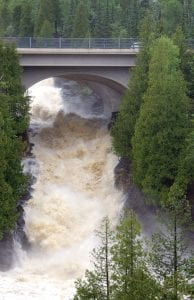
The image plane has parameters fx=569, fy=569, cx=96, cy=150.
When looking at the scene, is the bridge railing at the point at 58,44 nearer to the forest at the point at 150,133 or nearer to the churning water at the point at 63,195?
the forest at the point at 150,133

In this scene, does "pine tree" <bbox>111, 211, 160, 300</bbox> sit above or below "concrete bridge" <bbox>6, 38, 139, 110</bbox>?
below

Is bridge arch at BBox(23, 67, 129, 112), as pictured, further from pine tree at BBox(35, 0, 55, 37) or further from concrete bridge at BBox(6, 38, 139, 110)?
pine tree at BBox(35, 0, 55, 37)

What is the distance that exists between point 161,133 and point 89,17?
52.9 m

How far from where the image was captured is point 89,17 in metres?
93.1

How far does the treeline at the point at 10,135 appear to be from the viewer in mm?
40812

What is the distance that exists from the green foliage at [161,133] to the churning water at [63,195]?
5.18 metres

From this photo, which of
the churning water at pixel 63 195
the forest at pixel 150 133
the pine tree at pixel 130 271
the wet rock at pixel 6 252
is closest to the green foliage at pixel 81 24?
the churning water at pixel 63 195

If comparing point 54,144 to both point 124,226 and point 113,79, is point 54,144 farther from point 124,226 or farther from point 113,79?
point 124,226

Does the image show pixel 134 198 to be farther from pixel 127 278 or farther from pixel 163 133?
pixel 127 278

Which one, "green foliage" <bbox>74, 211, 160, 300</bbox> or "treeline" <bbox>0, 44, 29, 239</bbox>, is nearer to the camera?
"green foliage" <bbox>74, 211, 160, 300</bbox>

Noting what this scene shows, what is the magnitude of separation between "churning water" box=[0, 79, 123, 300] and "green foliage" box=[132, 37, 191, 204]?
17.0ft

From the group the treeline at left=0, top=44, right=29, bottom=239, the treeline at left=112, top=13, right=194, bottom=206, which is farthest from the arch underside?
the treeline at left=112, top=13, right=194, bottom=206

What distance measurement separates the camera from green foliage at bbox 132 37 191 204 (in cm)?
4481

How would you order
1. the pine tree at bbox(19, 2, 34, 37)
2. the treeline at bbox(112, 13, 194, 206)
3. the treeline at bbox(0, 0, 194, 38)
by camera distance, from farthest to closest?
the pine tree at bbox(19, 2, 34, 37) < the treeline at bbox(0, 0, 194, 38) < the treeline at bbox(112, 13, 194, 206)
